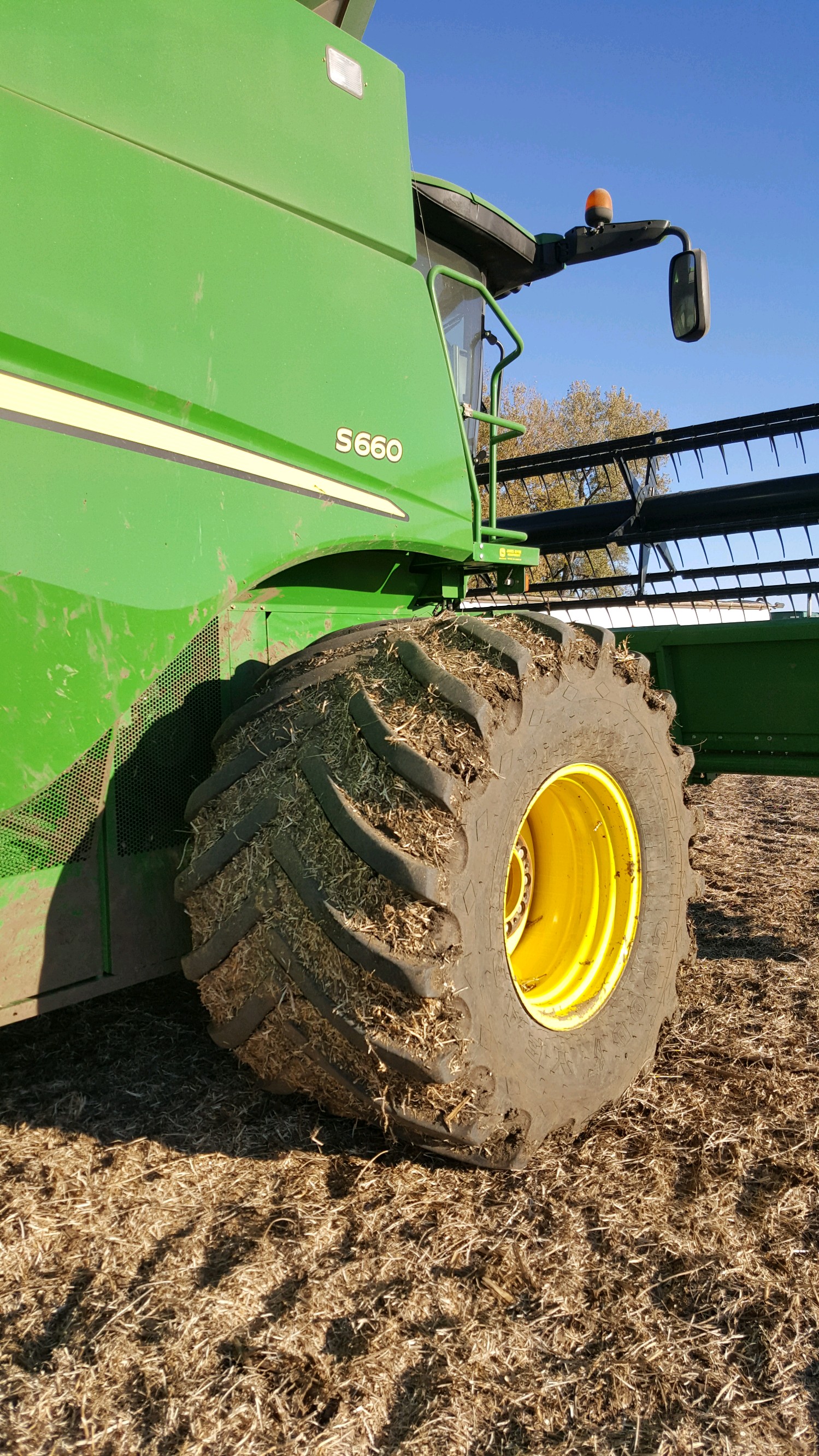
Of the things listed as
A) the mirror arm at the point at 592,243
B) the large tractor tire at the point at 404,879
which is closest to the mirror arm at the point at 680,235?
the mirror arm at the point at 592,243

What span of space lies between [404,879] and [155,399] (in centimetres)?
119

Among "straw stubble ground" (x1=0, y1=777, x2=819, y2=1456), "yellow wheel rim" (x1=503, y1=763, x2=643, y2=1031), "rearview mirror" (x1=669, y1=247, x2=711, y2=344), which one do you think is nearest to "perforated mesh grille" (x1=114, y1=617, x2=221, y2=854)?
"straw stubble ground" (x1=0, y1=777, x2=819, y2=1456)

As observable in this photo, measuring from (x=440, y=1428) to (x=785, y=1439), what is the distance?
58 cm

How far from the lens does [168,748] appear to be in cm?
259

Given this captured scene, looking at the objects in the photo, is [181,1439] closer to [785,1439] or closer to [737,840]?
[785,1439]

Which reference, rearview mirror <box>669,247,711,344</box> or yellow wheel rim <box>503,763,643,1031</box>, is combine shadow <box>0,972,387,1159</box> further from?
rearview mirror <box>669,247,711,344</box>

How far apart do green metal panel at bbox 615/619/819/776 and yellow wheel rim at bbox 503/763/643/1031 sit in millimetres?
1676

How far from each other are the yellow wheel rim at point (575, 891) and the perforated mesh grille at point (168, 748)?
97 cm

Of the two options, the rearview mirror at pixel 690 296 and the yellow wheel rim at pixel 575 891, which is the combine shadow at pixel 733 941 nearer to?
the yellow wheel rim at pixel 575 891

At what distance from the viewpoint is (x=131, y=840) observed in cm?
250

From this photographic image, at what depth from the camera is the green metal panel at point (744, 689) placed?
4344 mm

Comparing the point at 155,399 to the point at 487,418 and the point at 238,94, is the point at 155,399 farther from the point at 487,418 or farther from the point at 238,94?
the point at 487,418

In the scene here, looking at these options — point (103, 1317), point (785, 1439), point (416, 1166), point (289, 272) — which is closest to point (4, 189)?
point (289, 272)

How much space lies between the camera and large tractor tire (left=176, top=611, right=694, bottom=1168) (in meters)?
2.21
